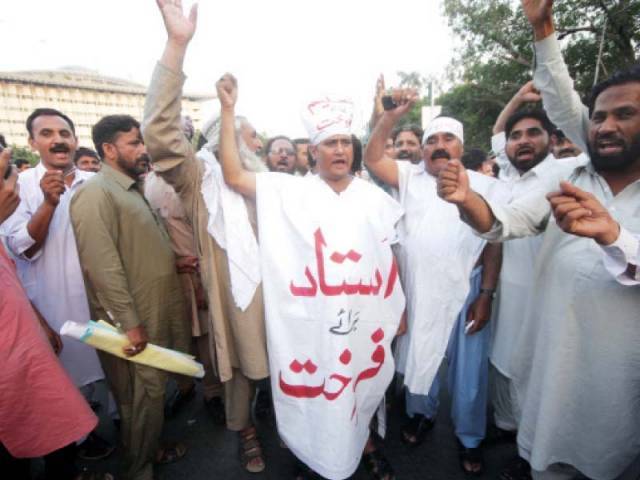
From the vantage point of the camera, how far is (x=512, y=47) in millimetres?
16922

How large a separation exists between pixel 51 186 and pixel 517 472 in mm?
3224

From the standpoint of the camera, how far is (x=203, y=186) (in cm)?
214

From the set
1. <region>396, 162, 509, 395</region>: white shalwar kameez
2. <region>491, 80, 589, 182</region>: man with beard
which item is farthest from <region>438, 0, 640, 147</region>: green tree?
<region>396, 162, 509, 395</region>: white shalwar kameez

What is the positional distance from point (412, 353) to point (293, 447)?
918 mm

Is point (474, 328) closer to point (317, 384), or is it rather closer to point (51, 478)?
point (317, 384)

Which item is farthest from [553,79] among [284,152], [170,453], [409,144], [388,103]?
[170,453]

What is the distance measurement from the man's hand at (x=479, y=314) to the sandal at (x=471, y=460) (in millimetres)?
772

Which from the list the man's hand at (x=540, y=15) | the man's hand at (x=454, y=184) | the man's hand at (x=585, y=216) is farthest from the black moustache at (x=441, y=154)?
the man's hand at (x=585, y=216)

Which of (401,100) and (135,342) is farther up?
(401,100)

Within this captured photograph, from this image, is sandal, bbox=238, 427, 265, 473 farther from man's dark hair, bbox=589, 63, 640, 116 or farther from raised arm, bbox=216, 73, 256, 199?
man's dark hair, bbox=589, 63, 640, 116

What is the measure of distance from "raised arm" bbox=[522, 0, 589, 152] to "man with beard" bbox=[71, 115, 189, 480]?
2.32m

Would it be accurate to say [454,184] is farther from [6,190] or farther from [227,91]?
[6,190]

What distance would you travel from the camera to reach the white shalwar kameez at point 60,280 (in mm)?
2443

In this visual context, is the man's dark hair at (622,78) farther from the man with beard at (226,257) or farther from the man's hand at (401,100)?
the man with beard at (226,257)
